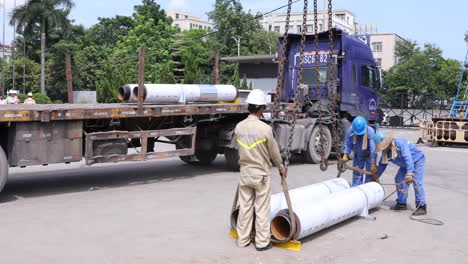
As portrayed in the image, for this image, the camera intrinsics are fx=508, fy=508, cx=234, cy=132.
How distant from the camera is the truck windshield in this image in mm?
14234

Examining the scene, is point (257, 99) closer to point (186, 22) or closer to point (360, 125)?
point (360, 125)

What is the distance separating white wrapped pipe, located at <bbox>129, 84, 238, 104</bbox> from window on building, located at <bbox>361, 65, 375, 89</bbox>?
4.34 m

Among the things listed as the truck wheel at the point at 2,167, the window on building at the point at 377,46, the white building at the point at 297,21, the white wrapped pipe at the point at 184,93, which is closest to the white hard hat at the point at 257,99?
the truck wheel at the point at 2,167

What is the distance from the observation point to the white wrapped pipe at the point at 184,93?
35.0 ft

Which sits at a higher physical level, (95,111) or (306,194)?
(95,111)

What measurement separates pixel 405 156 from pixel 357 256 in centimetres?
234

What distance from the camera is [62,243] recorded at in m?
6.21

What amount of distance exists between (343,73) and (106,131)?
714cm

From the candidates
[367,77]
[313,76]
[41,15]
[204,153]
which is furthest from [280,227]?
[41,15]

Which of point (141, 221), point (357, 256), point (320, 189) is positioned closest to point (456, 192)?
point (320, 189)

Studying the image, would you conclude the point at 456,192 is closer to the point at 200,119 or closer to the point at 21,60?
the point at 200,119

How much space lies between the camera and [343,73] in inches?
557

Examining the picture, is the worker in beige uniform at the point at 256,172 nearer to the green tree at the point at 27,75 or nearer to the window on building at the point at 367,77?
the window on building at the point at 367,77

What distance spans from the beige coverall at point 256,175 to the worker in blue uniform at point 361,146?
2650 millimetres
